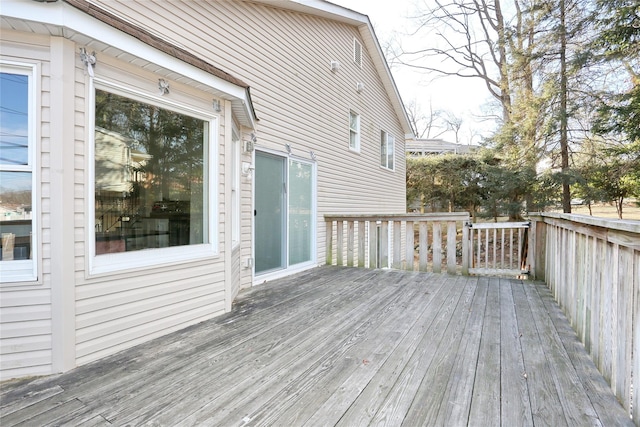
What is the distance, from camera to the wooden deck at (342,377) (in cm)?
162

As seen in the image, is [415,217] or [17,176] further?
[415,217]

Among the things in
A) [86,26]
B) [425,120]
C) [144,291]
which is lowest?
[144,291]

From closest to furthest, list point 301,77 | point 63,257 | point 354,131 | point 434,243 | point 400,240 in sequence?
point 63,257, point 434,243, point 400,240, point 301,77, point 354,131

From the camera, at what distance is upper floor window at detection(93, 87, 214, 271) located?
7.76ft

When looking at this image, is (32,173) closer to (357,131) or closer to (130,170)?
(130,170)

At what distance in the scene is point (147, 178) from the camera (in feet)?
8.98

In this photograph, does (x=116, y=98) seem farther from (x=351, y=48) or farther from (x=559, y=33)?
(x=559, y=33)

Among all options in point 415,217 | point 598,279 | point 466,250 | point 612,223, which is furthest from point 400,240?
point 612,223

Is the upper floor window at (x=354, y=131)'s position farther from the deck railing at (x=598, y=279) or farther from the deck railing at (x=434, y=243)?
the deck railing at (x=598, y=279)

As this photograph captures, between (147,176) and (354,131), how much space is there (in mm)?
5874

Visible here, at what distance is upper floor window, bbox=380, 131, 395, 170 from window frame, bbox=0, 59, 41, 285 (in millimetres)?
8271

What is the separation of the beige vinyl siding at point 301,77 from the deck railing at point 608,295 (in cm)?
380

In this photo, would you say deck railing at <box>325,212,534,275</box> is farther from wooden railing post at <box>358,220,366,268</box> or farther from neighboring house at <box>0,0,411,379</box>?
neighboring house at <box>0,0,411,379</box>

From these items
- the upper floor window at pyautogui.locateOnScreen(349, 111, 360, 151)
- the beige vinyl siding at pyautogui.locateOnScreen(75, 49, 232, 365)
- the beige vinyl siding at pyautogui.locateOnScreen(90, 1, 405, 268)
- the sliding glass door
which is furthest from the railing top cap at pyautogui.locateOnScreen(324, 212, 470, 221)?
the beige vinyl siding at pyautogui.locateOnScreen(75, 49, 232, 365)
